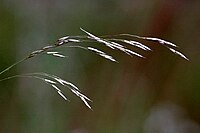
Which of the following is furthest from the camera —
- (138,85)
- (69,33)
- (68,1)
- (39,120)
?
(68,1)

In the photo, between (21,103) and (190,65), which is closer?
(21,103)

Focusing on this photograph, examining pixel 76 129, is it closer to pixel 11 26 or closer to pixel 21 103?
pixel 21 103

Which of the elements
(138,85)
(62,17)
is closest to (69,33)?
(62,17)

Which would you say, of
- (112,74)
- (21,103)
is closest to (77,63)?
(112,74)

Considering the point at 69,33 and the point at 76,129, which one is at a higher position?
the point at 69,33

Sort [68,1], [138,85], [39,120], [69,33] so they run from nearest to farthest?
[39,120] → [138,85] → [69,33] → [68,1]

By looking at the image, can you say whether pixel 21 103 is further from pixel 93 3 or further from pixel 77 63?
pixel 93 3
